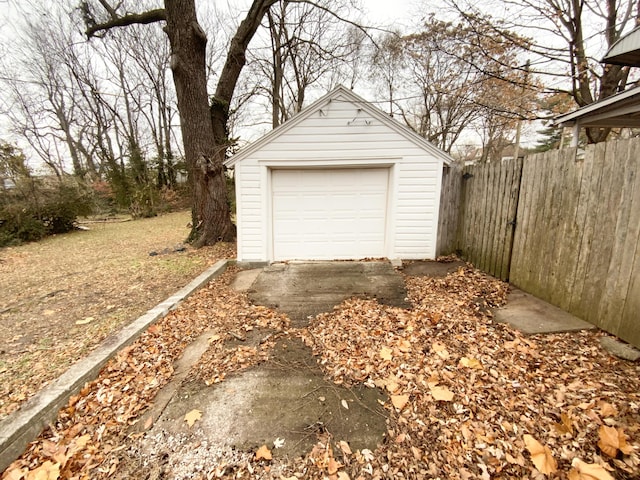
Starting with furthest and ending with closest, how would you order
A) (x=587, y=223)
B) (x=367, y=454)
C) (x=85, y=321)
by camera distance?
(x=85, y=321), (x=587, y=223), (x=367, y=454)

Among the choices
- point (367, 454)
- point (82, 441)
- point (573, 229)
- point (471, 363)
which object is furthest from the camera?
point (573, 229)

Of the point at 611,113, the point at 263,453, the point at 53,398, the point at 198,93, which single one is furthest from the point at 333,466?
the point at 198,93

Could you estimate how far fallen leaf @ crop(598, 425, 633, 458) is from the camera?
63.7 inches

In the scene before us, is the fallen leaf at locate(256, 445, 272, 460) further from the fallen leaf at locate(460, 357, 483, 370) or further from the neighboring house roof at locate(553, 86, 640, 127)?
the neighboring house roof at locate(553, 86, 640, 127)

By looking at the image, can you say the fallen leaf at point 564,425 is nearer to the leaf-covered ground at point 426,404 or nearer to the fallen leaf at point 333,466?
the leaf-covered ground at point 426,404

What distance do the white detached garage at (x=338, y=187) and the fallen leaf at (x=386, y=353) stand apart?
3.47 metres

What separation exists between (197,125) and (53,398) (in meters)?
6.15

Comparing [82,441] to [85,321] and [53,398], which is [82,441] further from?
[85,321]

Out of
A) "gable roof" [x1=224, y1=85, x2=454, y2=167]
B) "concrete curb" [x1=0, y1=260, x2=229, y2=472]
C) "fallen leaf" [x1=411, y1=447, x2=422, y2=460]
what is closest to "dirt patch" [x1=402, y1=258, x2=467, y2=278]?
"gable roof" [x1=224, y1=85, x2=454, y2=167]

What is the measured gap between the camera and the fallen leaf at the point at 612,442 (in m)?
1.62

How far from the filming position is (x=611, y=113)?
4863mm

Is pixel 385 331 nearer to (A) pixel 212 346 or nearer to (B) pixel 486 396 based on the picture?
(B) pixel 486 396

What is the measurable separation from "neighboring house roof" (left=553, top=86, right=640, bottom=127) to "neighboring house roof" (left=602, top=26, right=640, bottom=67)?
1.66 ft

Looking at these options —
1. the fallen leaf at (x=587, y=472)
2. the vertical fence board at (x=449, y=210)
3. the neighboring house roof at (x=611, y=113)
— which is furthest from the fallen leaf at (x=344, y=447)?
the neighboring house roof at (x=611, y=113)
